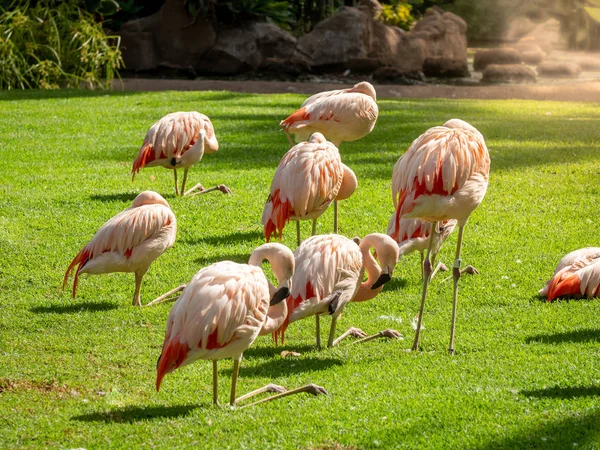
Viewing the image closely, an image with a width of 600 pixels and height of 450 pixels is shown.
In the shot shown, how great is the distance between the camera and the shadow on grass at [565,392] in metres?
4.14

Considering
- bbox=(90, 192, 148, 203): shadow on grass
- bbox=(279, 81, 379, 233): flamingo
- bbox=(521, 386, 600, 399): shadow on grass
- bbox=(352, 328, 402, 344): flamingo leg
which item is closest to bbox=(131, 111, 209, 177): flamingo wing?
bbox=(90, 192, 148, 203): shadow on grass

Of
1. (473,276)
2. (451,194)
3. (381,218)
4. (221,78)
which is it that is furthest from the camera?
(221,78)

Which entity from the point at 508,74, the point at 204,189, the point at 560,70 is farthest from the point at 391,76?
the point at 204,189

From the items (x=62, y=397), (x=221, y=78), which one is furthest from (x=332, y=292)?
(x=221, y=78)

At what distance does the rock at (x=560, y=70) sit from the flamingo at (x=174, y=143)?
13907mm

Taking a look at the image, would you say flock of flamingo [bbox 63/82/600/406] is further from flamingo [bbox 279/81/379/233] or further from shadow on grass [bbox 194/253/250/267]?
shadow on grass [bbox 194/253/250/267]

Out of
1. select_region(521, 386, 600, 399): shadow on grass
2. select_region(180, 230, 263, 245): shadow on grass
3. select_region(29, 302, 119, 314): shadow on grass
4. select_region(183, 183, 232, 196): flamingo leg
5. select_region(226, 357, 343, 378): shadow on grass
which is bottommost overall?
select_region(226, 357, 343, 378): shadow on grass

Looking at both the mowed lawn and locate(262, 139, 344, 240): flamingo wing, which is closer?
the mowed lawn

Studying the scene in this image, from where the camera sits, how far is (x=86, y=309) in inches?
216

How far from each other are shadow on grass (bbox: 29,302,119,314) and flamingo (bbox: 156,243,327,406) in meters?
1.73

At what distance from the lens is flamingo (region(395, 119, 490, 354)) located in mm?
4562

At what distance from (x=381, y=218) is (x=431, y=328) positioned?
2.17 m

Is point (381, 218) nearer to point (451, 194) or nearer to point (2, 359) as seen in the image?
point (451, 194)

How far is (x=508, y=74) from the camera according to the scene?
18.6 meters
